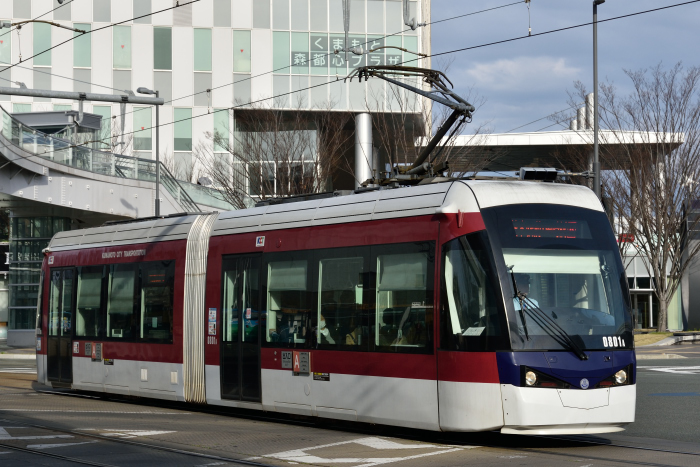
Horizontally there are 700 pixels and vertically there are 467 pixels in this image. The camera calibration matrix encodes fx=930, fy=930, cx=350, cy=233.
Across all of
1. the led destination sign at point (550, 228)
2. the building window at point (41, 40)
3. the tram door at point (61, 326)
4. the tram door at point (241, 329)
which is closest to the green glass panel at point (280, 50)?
the building window at point (41, 40)

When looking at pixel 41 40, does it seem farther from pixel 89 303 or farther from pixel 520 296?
pixel 520 296

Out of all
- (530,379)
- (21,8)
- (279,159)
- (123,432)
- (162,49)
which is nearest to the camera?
(530,379)

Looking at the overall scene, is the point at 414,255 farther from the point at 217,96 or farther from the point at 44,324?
the point at 217,96

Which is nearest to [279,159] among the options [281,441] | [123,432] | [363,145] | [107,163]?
[363,145]

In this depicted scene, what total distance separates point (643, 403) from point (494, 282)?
21.1 feet

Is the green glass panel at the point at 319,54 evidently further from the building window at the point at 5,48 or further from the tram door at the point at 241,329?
the tram door at the point at 241,329

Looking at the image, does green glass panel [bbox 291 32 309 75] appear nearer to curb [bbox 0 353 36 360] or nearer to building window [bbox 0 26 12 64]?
building window [bbox 0 26 12 64]

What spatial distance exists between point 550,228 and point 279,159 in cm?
2331

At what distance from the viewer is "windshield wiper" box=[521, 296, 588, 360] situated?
32.3 feet

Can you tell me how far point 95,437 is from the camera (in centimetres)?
1124

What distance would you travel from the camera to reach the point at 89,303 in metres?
17.0

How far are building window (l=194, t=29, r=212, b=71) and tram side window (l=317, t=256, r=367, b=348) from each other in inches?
1390

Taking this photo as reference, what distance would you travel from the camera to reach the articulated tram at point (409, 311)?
9.80m

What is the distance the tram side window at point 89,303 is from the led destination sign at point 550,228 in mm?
8914
